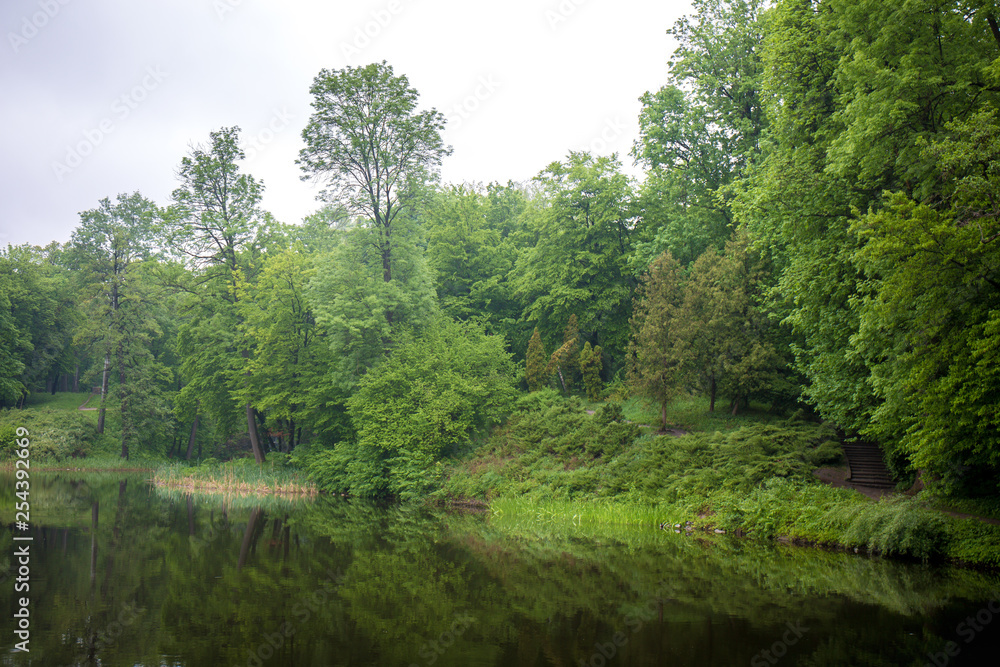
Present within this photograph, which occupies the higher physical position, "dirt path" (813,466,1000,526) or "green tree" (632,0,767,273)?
"green tree" (632,0,767,273)

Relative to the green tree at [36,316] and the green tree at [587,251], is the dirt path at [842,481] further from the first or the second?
the green tree at [36,316]

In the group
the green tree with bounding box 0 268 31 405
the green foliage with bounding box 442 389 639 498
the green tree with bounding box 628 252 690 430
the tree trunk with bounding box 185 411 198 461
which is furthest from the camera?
the green tree with bounding box 0 268 31 405

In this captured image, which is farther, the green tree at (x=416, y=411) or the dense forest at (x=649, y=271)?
the green tree at (x=416, y=411)

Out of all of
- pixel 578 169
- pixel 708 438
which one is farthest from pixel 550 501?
pixel 578 169

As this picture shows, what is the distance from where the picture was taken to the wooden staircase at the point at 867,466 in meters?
17.3

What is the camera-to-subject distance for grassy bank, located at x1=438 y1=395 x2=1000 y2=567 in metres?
12.6

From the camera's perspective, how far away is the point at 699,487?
60.8 feet

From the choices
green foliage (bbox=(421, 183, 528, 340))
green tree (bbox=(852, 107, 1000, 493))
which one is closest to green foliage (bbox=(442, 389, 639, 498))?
green tree (bbox=(852, 107, 1000, 493))

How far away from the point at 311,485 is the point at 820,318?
2313 centimetres


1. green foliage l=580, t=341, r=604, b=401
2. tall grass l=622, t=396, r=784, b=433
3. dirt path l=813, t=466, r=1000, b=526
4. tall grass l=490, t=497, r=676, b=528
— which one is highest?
green foliage l=580, t=341, r=604, b=401

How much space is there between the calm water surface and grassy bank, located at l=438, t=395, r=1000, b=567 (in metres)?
0.89

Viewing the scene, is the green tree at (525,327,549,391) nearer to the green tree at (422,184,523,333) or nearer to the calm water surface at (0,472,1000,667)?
the green tree at (422,184,523,333)

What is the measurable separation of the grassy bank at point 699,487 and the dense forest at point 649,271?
138 cm

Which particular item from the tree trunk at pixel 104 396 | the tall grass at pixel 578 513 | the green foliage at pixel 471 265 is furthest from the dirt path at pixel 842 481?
the tree trunk at pixel 104 396
